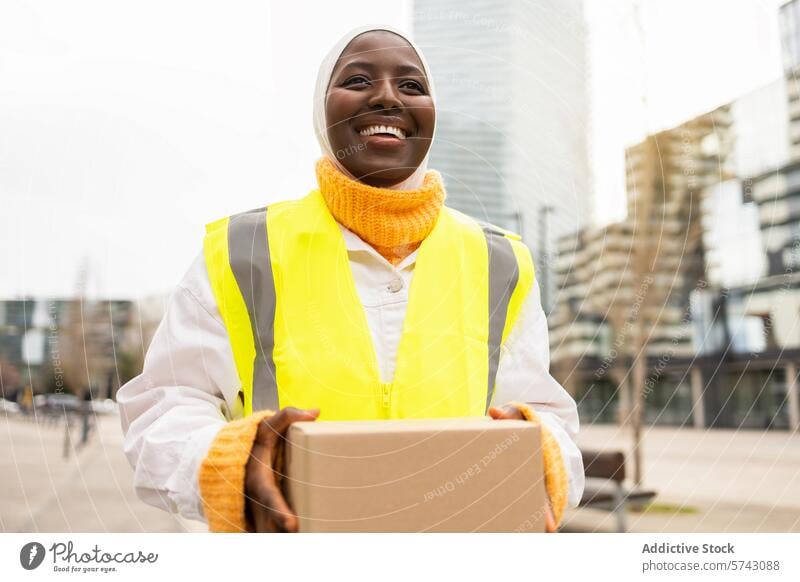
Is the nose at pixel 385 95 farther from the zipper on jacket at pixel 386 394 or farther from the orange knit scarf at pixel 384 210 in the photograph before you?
the zipper on jacket at pixel 386 394

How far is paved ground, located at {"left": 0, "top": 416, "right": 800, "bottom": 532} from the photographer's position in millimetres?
1363

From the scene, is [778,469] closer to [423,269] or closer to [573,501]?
[573,501]

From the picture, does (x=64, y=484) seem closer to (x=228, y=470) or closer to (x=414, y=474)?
(x=228, y=470)

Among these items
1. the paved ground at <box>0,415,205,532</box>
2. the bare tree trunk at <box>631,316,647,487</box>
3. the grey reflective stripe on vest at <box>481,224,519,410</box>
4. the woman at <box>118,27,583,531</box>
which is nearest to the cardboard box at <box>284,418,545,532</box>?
the woman at <box>118,27,583,531</box>

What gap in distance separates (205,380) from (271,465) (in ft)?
0.72

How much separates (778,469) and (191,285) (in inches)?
49.0

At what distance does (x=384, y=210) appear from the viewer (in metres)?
1.08

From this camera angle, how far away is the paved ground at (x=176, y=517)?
136 cm

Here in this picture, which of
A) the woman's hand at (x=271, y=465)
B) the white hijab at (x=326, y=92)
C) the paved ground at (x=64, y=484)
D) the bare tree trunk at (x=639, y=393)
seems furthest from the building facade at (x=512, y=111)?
the paved ground at (x=64, y=484)

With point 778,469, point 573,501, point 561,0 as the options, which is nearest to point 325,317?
point 573,501

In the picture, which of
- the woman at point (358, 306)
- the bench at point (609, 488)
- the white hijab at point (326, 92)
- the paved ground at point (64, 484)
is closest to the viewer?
the woman at point (358, 306)

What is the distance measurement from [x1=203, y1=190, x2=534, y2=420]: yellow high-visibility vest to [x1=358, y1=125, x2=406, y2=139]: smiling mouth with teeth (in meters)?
0.13

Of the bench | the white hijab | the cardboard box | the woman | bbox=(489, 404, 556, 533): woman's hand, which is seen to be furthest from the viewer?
the bench

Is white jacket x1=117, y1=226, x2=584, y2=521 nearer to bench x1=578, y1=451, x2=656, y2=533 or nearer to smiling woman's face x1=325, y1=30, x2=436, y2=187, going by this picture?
smiling woman's face x1=325, y1=30, x2=436, y2=187
